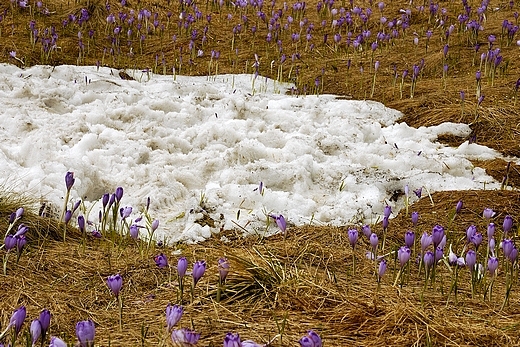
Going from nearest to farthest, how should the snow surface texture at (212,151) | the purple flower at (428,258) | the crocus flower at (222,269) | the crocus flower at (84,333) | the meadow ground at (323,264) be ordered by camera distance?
the crocus flower at (84,333) → the meadow ground at (323,264) → the crocus flower at (222,269) → the purple flower at (428,258) → the snow surface texture at (212,151)

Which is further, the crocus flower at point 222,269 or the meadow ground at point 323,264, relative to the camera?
the crocus flower at point 222,269

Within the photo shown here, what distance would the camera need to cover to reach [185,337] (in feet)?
5.03

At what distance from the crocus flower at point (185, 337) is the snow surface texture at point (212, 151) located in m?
1.59

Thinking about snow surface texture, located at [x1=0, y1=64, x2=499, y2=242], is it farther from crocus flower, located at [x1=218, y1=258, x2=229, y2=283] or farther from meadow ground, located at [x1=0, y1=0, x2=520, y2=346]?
crocus flower, located at [x1=218, y1=258, x2=229, y2=283]

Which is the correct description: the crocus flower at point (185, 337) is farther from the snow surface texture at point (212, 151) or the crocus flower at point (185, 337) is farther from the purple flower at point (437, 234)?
the snow surface texture at point (212, 151)

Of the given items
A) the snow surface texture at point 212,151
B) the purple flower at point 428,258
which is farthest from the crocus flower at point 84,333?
the snow surface texture at point 212,151

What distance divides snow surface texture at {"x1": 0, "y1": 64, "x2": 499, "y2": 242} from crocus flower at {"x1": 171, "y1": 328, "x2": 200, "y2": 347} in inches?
62.4

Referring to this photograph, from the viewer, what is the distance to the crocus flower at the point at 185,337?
1.52m

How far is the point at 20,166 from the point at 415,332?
2663mm

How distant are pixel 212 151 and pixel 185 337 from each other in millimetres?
2631

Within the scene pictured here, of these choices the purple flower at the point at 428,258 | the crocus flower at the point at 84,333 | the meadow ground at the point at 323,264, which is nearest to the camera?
the crocus flower at the point at 84,333

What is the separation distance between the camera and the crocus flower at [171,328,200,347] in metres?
1.52

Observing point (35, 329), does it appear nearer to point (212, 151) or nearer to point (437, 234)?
point (437, 234)

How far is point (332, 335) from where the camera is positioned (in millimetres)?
1955
